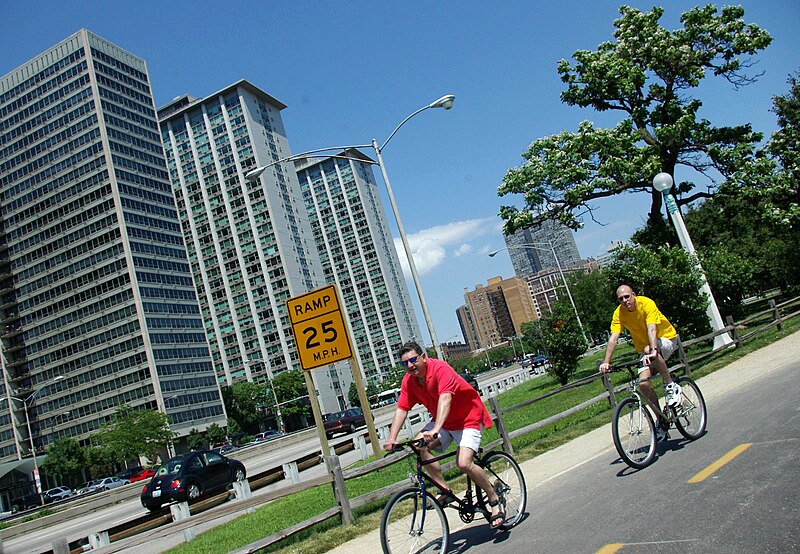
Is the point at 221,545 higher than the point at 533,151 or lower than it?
lower

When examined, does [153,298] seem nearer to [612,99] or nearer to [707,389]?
[612,99]

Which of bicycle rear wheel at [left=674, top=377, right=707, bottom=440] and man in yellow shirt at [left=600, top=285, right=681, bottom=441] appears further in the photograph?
bicycle rear wheel at [left=674, top=377, right=707, bottom=440]

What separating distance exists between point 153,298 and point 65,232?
20.6 meters

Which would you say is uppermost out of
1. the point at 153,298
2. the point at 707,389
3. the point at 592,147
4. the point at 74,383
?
the point at 153,298

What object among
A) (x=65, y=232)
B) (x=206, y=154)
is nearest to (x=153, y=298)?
(x=65, y=232)

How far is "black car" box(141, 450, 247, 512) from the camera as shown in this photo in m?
19.0

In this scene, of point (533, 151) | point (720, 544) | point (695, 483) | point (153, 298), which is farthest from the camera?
point (153, 298)

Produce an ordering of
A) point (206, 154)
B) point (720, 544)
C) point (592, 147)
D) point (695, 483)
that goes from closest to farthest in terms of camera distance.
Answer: point (720, 544) → point (695, 483) → point (592, 147) → point (206, 154)

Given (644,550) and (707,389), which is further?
(707,389)

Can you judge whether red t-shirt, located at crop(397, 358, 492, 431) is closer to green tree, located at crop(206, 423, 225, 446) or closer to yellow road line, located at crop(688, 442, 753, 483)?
yellow road line, located at crop(688, 442, 753, 483)

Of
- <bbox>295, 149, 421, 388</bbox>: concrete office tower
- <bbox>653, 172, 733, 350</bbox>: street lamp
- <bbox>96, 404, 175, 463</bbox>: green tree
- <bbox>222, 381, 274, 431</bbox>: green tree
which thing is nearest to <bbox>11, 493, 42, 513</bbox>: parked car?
<bbox>96, 404, 175, 463</bbox>: green tree

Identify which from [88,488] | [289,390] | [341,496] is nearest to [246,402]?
[289,390]

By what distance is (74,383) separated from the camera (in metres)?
101

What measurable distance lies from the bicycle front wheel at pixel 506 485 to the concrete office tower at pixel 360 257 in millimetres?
158481
